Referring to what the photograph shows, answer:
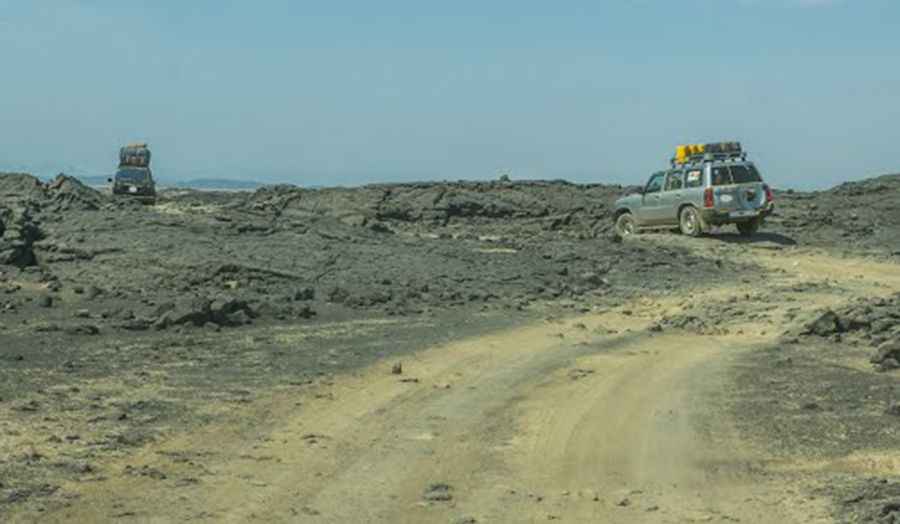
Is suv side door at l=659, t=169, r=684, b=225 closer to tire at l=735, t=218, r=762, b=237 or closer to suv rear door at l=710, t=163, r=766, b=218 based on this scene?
suv rear door at l=710, t=163, r=766, b=218

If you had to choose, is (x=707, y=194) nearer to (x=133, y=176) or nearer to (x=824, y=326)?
(x=824, y=326)

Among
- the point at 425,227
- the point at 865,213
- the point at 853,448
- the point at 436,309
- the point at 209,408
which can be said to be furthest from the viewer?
the point at 425,227

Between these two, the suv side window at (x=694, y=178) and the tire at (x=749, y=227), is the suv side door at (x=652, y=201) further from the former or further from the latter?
the tire at (x=749, y=227)

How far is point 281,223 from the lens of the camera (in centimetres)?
2702

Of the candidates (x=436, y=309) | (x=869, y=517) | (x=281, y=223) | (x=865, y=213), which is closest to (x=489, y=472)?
(x=869, y=517)

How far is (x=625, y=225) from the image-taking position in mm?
32469

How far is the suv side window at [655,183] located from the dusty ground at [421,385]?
6.24 meters

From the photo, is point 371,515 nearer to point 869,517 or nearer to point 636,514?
point 636,514

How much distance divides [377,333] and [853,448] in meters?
7.74

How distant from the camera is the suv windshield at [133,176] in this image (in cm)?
4909

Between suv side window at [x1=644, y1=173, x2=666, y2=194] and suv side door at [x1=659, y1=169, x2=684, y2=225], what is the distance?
0.19 meters

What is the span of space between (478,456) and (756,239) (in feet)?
77.7

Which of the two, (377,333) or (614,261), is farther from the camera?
(614,261)

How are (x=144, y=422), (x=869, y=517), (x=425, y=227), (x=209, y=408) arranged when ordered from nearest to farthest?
(x=869, y=517) → (x=144, y=422) → (x=209, y=408) → (x=425, y=227)
